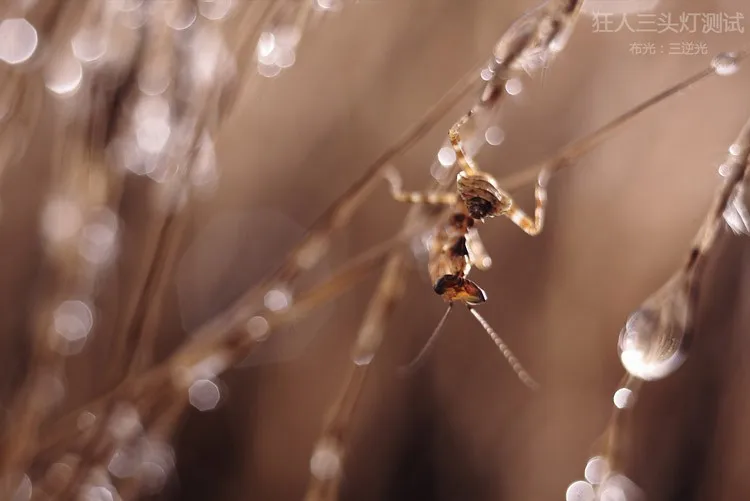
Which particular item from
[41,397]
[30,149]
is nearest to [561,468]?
[41,397]

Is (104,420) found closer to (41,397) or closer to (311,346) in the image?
(41,397)

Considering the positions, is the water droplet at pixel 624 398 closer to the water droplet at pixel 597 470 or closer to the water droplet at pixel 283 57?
the water droplet at pixel 597 470

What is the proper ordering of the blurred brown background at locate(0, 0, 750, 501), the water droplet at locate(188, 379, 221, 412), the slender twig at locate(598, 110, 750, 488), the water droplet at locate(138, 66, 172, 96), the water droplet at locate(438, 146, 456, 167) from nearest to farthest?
1. the slender twig at locate(598, 110, 750, 488)
2. the water droplet at locate(438, 146, 456, 167)
3. the water droplet at locate(138, 66, 172, 96)
4. the water droplet at locate(188, 379, 221, 412)
5. the blurred brown background at locate(0, 0, 750, 501)

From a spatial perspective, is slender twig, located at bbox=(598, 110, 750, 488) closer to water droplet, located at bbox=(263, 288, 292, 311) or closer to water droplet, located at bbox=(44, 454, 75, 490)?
water droplet, located at bbox=(263, 288, 292, 311)

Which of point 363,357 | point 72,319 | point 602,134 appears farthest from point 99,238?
point 602,134

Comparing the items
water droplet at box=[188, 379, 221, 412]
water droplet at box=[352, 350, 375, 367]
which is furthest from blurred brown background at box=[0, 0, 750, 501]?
water droplet at box=[352, 350, 375, 367]

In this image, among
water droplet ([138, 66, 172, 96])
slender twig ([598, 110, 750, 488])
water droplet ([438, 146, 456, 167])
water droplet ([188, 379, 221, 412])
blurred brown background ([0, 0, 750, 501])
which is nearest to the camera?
slender twig ([598, 110, 750, 488])

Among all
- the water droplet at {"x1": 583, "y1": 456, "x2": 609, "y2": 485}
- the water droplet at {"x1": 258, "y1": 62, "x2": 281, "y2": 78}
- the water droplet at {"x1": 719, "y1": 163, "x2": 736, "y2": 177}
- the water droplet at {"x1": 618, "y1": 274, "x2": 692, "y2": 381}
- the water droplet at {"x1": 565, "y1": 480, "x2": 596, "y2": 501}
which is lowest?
the water droplet at {"x1": 583, "y1": 456, "x2": 609, "y2": 485}
